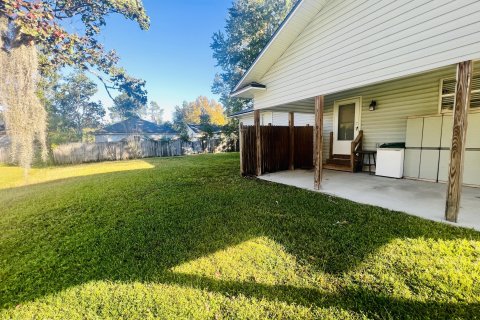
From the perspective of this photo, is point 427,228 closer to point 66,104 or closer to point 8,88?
point 8,88

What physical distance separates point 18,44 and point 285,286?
547 cm

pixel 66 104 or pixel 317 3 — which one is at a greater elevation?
pixel 66 104

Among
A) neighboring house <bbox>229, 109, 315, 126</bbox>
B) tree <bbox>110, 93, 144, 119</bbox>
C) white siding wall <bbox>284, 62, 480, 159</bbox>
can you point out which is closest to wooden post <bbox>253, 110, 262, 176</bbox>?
neighboring house <bbox>229, 109, 315, 126</bbox>

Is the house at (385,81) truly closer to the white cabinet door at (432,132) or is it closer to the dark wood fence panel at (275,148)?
the white cabinet door at (432,132)

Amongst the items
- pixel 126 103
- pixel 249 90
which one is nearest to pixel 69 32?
pixel 249 90

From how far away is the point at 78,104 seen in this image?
3050cm

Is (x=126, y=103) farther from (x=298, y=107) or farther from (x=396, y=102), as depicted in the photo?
(x=396, y=102)

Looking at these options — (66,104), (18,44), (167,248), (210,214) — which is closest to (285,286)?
(167,248)

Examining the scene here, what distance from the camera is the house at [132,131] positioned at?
28266mm

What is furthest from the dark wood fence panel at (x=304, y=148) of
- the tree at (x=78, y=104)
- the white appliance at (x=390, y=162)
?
the tree at (x=78, y=104)

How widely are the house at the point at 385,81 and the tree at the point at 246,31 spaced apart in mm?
11548

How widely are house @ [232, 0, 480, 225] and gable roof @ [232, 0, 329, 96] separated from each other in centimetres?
2

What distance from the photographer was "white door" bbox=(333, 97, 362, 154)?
22.7 ft

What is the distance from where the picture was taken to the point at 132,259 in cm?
244
